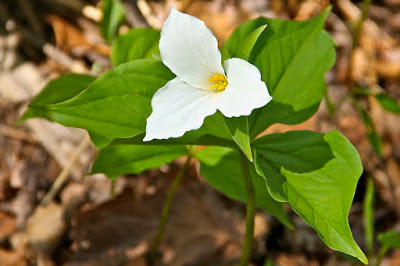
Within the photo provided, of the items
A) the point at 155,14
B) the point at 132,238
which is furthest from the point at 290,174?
the point at 155,14

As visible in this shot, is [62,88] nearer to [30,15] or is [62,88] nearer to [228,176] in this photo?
[228,176]

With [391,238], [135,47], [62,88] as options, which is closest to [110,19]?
[135,47]

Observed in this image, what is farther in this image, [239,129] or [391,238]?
[391,238]

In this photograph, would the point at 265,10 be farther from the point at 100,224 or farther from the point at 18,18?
the point at 100,224

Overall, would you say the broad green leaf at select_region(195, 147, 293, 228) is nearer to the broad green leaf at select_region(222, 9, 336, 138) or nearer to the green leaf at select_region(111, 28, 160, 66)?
the broad green leaf at select_region(222, 9, 336, 138)

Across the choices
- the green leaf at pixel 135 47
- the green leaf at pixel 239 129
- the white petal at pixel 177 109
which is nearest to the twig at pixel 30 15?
the green leaf at pixel 135 47

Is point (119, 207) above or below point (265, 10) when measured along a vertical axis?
below
